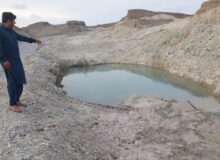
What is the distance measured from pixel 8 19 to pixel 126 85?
1251 cm

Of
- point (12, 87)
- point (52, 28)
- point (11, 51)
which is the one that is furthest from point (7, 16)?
point (52, 28)

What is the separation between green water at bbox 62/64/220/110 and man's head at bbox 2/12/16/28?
315 inches

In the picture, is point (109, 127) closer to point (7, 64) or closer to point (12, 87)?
point (12, 87)

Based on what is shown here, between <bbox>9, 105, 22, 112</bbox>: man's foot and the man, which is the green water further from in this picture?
the man

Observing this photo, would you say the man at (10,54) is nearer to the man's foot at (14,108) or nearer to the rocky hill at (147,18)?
the man's foot at (14,108)

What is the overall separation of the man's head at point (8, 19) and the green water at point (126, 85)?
799cm

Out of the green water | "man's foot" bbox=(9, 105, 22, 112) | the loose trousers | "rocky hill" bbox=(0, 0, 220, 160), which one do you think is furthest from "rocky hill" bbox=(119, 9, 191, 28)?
the loose trousers

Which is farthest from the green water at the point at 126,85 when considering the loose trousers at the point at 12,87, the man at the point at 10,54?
the man at the point at 10,54

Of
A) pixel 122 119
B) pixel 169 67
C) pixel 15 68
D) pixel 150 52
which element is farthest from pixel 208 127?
pixel 150 52

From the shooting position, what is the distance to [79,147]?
934cm

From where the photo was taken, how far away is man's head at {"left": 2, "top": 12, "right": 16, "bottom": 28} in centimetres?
941

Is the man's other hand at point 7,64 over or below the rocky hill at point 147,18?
below

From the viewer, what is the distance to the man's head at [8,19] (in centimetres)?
941

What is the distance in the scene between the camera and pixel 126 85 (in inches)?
840
